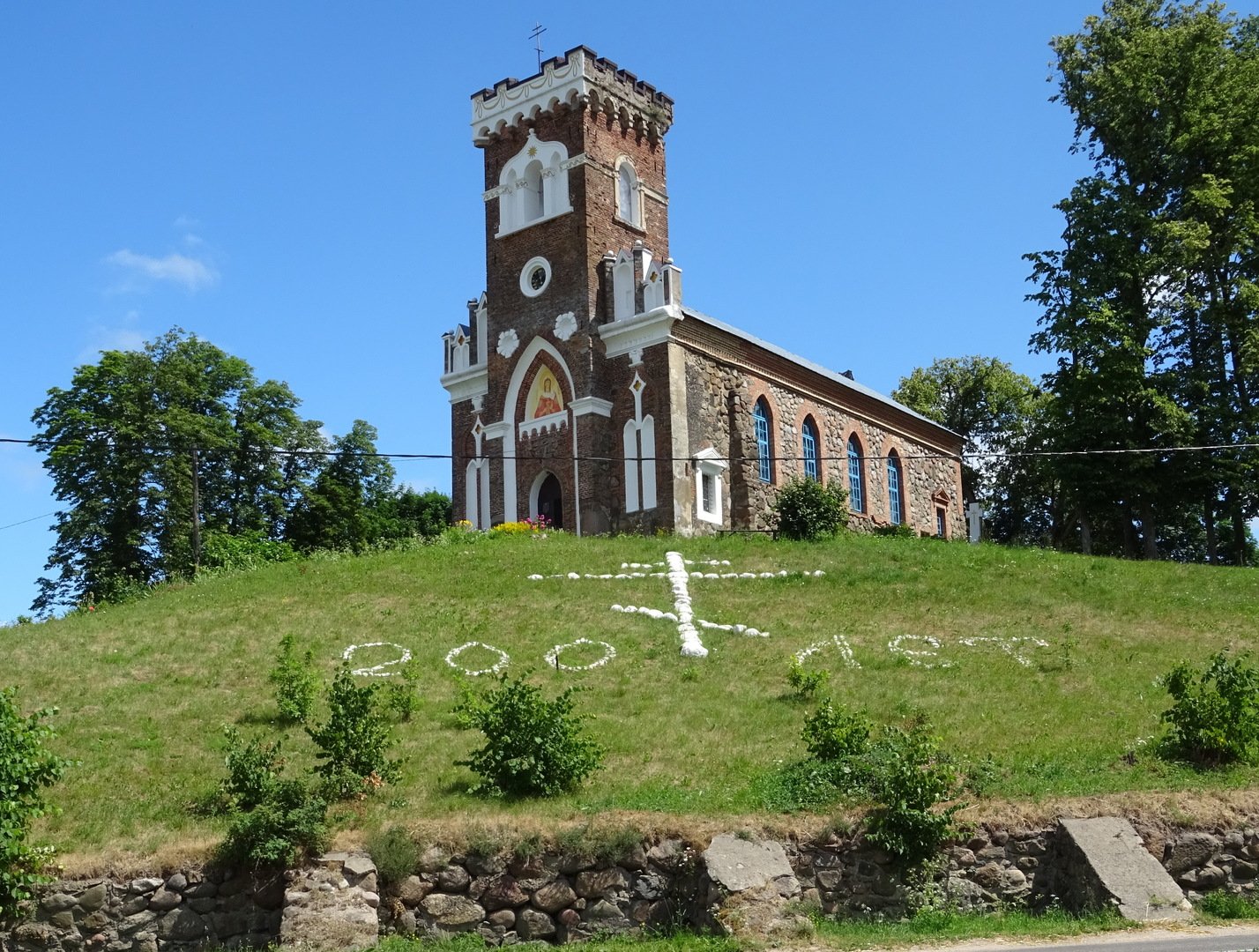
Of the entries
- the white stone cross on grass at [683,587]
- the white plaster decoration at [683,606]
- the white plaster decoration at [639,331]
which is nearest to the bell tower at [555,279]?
the white plaster decoration at [639,331]

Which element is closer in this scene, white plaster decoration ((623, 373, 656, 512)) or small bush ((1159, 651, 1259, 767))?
small bush ((1159, 651, 1259, 767))

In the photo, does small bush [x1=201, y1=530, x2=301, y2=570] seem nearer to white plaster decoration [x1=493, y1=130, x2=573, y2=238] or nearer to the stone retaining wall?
white plaster decoration [x1=493, y1=130, x2=573, y2=238]

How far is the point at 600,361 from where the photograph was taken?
36.4 metres

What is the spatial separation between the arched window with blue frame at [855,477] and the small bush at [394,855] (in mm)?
29833

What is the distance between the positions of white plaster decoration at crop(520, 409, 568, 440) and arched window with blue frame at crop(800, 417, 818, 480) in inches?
289

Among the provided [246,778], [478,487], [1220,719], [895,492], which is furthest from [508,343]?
[1220,719]

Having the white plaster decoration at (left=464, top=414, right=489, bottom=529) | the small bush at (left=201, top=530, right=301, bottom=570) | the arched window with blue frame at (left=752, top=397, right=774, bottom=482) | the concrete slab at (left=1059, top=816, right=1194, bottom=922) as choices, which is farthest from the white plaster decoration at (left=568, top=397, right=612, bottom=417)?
the concrete slab at (left=1059, top=816, right=1194, bottom=922)

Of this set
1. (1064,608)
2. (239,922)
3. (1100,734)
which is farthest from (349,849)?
(1064,608)

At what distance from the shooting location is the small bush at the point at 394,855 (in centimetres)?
1377

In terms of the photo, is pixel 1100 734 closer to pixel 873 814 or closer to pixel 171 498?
pixel 873 814

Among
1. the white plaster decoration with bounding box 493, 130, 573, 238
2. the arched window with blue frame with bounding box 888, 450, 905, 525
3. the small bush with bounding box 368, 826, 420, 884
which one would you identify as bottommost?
the small bush with bounding box 368, 826, 420, 884

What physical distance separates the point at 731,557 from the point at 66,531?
898 inches

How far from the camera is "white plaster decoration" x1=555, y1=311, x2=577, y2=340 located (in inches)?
1446

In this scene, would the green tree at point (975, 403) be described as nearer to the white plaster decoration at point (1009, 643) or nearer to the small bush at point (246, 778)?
the white plaster decoration at point (1009, 643)
